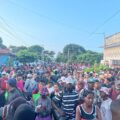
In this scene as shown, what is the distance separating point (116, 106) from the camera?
206 cm

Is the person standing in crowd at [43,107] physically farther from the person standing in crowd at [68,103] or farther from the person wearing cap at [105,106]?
the person wearing cap at [105,106]

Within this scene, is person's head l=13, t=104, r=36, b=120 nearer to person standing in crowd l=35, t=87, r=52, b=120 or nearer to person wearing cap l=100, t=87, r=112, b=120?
person standing in crowd l=35, t=87, r=52, b=120

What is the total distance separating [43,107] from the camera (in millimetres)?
6961

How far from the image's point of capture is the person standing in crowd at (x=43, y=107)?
6.83 meters

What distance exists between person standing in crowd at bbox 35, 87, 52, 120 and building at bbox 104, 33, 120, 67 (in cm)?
3983

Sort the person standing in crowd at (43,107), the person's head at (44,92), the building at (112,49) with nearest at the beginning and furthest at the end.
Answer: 1. the person standing in crowd at (43,107)
2. the person's head at (44,92)
3. the building at (112,49)

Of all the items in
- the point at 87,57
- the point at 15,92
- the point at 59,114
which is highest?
the point at 87,57

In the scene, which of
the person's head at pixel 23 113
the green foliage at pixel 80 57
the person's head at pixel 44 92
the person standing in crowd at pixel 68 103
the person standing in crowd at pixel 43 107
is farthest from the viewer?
the green foliage at pixel 80 57

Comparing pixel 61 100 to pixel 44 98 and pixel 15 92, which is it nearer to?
pixel 44 98

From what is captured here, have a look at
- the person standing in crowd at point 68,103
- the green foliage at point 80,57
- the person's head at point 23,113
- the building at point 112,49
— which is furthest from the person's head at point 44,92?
the green foliage at point 80,57

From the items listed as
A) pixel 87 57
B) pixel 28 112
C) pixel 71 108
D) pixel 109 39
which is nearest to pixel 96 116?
pixel 71 108

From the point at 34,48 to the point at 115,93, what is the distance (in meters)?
119

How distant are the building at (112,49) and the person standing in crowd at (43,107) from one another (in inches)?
1568

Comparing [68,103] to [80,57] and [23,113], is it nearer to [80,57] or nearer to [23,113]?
[23,113]
